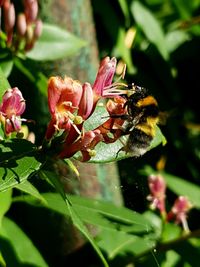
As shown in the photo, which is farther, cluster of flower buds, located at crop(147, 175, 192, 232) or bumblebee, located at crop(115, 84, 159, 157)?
cluster of flower buds, located at crop(147, 175, 192, 232)

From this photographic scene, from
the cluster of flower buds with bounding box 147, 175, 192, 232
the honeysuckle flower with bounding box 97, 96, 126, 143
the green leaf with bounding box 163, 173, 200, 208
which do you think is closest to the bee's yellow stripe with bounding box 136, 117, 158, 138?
the honeysuckle flower with bounding box 97, 96, 126, 143

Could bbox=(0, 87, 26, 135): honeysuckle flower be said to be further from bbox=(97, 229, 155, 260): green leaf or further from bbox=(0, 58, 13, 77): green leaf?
bbox=(97, 229, 155, 260): green leaf

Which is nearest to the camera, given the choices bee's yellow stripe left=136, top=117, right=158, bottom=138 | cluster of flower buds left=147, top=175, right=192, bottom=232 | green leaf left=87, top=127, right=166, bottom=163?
green leaf left=87, top=127, right=166, bottom=163

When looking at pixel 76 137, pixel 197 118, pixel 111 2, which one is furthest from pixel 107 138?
pixel 197 118

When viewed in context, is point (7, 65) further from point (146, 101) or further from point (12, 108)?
point (12, 108)

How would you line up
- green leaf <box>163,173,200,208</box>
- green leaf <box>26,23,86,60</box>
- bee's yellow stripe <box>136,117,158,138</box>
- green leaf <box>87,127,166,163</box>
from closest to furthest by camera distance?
green leaf <box>87,127,166,163</box> → bee's yellow stripe <box>136,117,158,138</box> → green leaf <box>26,23,86,60</box> → green leaf <box>163,173,200,208</box>

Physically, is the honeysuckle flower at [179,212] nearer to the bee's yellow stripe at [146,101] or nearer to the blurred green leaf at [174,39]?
the bee's yellow stripe at [146,101]
